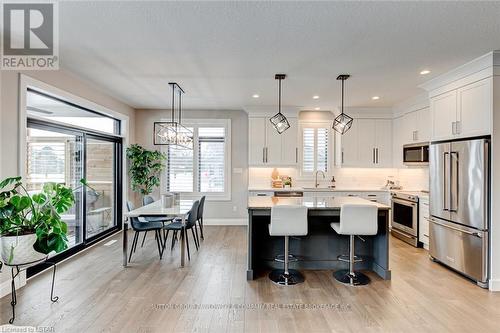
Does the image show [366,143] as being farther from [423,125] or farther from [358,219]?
[358,219]

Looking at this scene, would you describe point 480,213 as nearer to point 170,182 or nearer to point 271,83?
point 271,83

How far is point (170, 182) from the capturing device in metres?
6.61

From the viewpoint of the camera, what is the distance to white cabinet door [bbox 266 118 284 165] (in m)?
6.21

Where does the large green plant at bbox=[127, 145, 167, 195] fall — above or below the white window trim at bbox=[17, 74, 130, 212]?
below

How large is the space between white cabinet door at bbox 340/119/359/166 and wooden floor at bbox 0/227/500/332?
8.66 feet

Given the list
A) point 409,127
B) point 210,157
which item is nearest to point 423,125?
point 409,127

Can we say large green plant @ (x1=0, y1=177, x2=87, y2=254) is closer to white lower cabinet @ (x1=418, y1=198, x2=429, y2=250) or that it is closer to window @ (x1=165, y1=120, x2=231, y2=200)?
window @ (x1=165, y1=120, x2=231, y2=200)

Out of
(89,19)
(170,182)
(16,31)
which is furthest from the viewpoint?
(170,182)

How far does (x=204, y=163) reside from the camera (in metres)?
6.65

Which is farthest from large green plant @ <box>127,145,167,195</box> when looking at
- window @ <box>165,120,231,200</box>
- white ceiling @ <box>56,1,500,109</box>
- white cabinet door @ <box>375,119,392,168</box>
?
white cabinet door @ <box>375,119,392,168</box>

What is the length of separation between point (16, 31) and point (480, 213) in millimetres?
5441

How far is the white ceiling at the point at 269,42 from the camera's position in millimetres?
2305

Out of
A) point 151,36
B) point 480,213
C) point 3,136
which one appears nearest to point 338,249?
point 480,213

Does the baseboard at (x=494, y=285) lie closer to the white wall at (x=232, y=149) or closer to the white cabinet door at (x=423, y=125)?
the white cabinet door at (x=423, y=125)
